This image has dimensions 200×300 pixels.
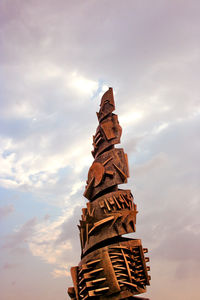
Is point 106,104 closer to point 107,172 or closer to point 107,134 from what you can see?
point 107,134

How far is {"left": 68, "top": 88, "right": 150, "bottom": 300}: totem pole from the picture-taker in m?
12.4

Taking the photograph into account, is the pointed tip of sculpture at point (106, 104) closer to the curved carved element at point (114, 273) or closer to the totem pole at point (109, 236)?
the totem pole at point (109, 236)

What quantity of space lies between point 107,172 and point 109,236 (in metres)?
3.56

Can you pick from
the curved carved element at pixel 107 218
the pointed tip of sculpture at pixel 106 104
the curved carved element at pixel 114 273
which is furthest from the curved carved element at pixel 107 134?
the curved carved element at pixel 114 273

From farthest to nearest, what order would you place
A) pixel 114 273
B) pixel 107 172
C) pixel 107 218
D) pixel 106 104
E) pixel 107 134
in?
pixel 106 104, pixel 107 134, pixel 107 172, pixel 107 218, pixel 114 273

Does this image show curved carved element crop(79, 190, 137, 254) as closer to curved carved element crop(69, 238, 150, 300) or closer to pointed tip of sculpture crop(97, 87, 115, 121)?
curved carved element crop(69, 238, 150, 300)

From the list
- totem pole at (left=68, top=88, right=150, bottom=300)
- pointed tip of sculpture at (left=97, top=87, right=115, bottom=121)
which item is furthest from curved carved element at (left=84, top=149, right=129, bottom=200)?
pointed tip of sculpture at (left=97, top=87, right=115, bottom=121)

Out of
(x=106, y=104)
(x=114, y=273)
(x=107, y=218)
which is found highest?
(x=106, y=104)

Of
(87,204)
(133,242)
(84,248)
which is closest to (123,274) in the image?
(133,242)

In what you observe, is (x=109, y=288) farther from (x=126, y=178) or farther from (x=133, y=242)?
(x=126, y=178)

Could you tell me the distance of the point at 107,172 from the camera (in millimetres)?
15219

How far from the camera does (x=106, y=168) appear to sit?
15.6 m

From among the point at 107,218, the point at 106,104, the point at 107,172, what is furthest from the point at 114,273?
the point at 106,104

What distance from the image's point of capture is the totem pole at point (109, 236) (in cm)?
1240
